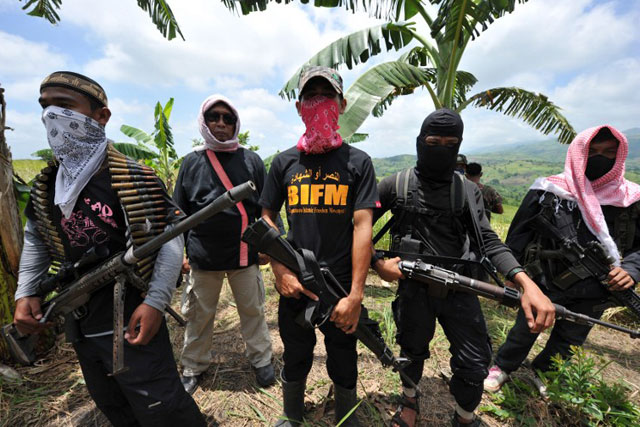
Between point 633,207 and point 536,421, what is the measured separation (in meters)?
1.95

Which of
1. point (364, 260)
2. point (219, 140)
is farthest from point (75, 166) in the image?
point (364, 260)

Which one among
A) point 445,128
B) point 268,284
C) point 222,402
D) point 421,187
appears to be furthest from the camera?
point 268,284

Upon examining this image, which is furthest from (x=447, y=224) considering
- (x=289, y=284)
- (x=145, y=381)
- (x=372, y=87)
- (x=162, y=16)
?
(x=162, y=16)

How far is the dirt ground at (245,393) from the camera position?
234 centimetres

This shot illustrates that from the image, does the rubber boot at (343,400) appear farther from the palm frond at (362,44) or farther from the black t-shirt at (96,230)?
the palm frond at (362,44)

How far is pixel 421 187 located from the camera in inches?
81.7

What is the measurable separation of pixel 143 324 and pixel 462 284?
190 centimetres

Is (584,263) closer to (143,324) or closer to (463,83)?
(143,324)

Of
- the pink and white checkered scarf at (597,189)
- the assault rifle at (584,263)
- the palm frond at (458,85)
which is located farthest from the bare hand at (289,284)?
the palm frond at (458,85)

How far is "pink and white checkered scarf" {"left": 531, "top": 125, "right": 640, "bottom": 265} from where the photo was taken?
2324 millimetres

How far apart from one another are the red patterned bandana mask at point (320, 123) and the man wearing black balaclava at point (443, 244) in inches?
24.7

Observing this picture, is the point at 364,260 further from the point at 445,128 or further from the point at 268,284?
the point at 268,284

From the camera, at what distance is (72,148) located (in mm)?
1553

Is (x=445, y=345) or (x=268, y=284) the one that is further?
(x=268, y=284)
